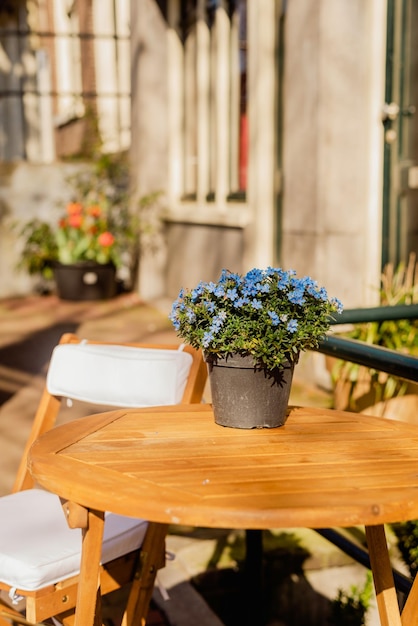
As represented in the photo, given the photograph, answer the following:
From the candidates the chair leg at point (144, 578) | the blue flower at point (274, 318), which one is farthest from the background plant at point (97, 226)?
the blue flower at point (274, 318)

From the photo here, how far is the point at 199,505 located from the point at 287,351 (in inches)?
19.9

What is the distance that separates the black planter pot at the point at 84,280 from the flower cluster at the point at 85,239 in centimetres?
10

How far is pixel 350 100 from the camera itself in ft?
17.1

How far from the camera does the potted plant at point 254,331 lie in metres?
1.96

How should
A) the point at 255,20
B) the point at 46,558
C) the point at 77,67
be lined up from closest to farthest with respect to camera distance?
the point at 46,558 < the point at 255,20 < the point at 77,67

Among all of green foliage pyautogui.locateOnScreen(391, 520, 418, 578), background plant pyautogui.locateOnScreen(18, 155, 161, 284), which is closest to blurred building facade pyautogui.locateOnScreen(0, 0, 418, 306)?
background plant pyautogui.locateOnScreen(18, 155, 161, 284)

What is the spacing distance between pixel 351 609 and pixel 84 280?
20.6 ft

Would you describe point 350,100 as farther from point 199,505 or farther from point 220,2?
point 199,505

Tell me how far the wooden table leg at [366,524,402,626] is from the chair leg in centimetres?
58

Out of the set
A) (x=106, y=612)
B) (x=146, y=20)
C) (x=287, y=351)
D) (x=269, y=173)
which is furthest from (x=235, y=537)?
(x=146, y=20)

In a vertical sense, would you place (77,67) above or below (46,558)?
above

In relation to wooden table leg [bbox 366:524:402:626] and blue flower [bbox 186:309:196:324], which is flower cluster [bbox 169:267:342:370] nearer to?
blue flower [bbox 186:309:196:324]

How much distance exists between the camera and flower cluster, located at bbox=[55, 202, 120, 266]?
8789 mm

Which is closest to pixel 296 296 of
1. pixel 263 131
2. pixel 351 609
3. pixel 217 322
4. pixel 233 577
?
pixel 217 322
